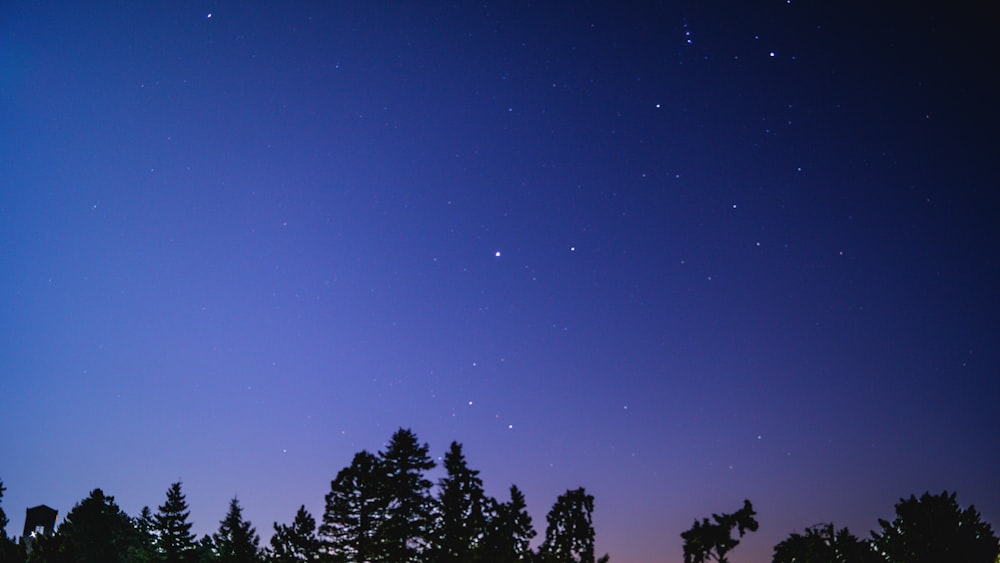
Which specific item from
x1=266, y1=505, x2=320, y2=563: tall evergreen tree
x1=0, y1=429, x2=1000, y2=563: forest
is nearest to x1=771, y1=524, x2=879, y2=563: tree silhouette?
x1=0, y1=429, x2=1000, y2=563: forest

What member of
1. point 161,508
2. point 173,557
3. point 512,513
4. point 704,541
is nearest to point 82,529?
point 161,508

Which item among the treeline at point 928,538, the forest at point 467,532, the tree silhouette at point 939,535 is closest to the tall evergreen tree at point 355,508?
the forest at point 467,532

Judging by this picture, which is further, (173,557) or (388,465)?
(173,557)

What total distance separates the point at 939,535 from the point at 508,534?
42696 mm

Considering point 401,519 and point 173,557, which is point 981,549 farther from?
point 173,557

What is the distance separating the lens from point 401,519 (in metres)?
27.2

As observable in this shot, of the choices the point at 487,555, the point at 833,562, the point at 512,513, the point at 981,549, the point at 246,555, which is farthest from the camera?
the point at 981,549

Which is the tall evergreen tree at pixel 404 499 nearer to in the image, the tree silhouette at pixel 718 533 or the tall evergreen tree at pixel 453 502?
the tall evergreen tree at pixel 453 502

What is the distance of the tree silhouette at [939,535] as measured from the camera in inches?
1619

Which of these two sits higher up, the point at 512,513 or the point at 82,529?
the point at 82,529

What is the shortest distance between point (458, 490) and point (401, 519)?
10.1ft

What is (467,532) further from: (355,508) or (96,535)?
(96,535)

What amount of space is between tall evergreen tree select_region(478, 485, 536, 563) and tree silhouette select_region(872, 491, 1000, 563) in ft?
136

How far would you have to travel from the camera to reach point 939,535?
42000 mm
